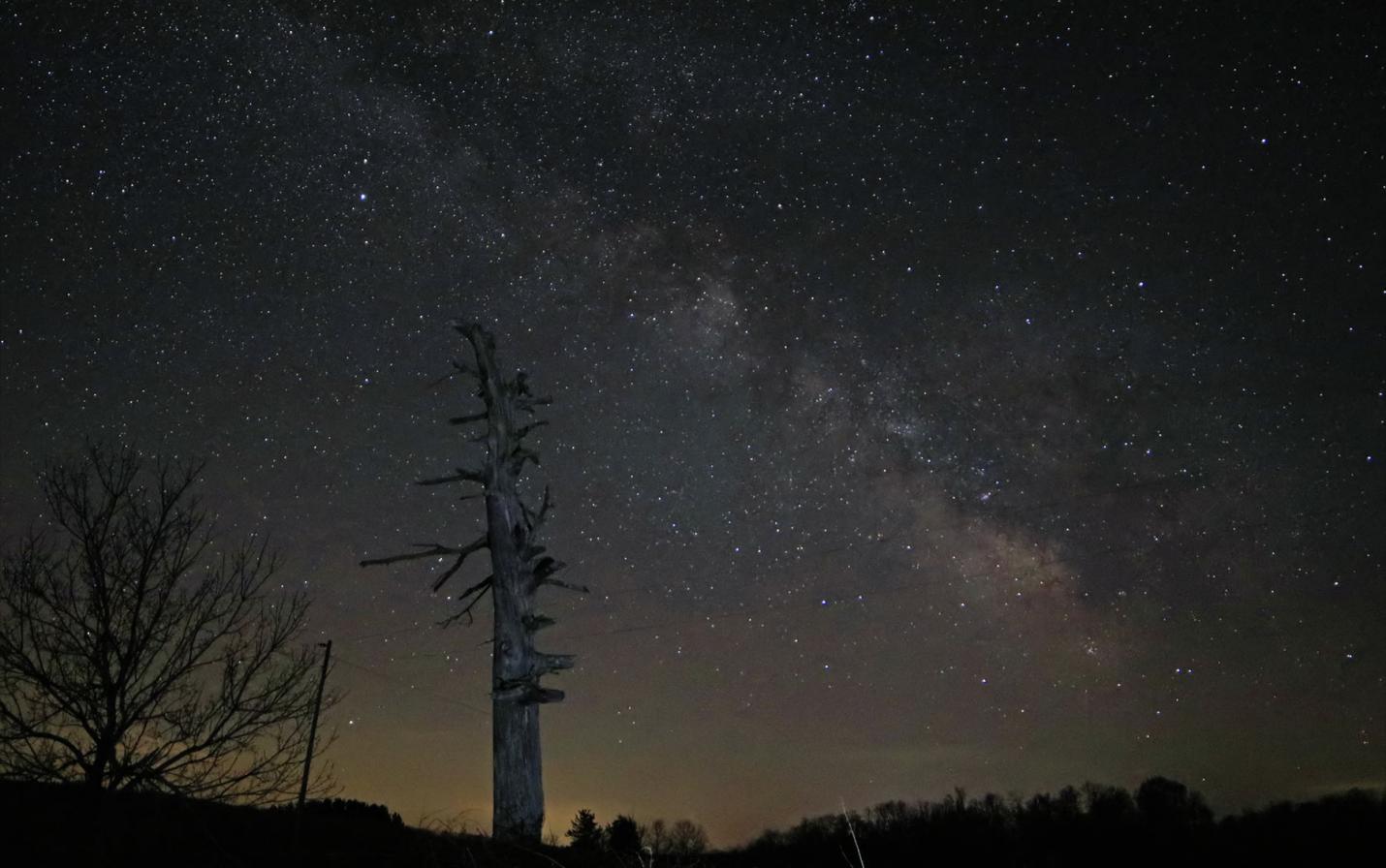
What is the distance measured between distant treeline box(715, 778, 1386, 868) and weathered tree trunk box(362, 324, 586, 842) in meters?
3.30

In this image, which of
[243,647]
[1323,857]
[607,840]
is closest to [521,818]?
[243,647]

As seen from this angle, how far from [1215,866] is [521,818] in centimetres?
Answer: 1162

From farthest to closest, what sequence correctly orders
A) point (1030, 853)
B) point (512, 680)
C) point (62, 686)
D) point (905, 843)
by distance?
point (905, 843) → point (1030, 853) → point (512, 680) → point (62, 686)

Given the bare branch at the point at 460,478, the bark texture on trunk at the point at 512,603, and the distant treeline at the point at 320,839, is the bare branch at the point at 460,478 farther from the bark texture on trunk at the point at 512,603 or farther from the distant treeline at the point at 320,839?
the distant treeline at the point at 320,839

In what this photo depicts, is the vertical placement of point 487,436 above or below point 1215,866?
above

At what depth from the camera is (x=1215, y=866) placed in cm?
1488

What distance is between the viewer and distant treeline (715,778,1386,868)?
50.8 ft

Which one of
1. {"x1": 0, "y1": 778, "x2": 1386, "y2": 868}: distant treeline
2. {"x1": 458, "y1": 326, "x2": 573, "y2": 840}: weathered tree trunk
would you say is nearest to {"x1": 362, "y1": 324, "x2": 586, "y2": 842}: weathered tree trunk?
{"x1": 458, "y1": 326, "x2": 573, "y2": 840}: weathered tree trunk

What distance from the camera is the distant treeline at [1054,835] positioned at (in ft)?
50.8

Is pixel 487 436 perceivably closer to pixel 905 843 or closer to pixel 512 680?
pixel 512 680

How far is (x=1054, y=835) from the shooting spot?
33.3m

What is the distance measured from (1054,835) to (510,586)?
29.0 m

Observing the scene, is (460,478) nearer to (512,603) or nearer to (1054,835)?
(512,603)

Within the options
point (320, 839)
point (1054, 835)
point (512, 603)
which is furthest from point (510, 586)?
point (1054, 835)
